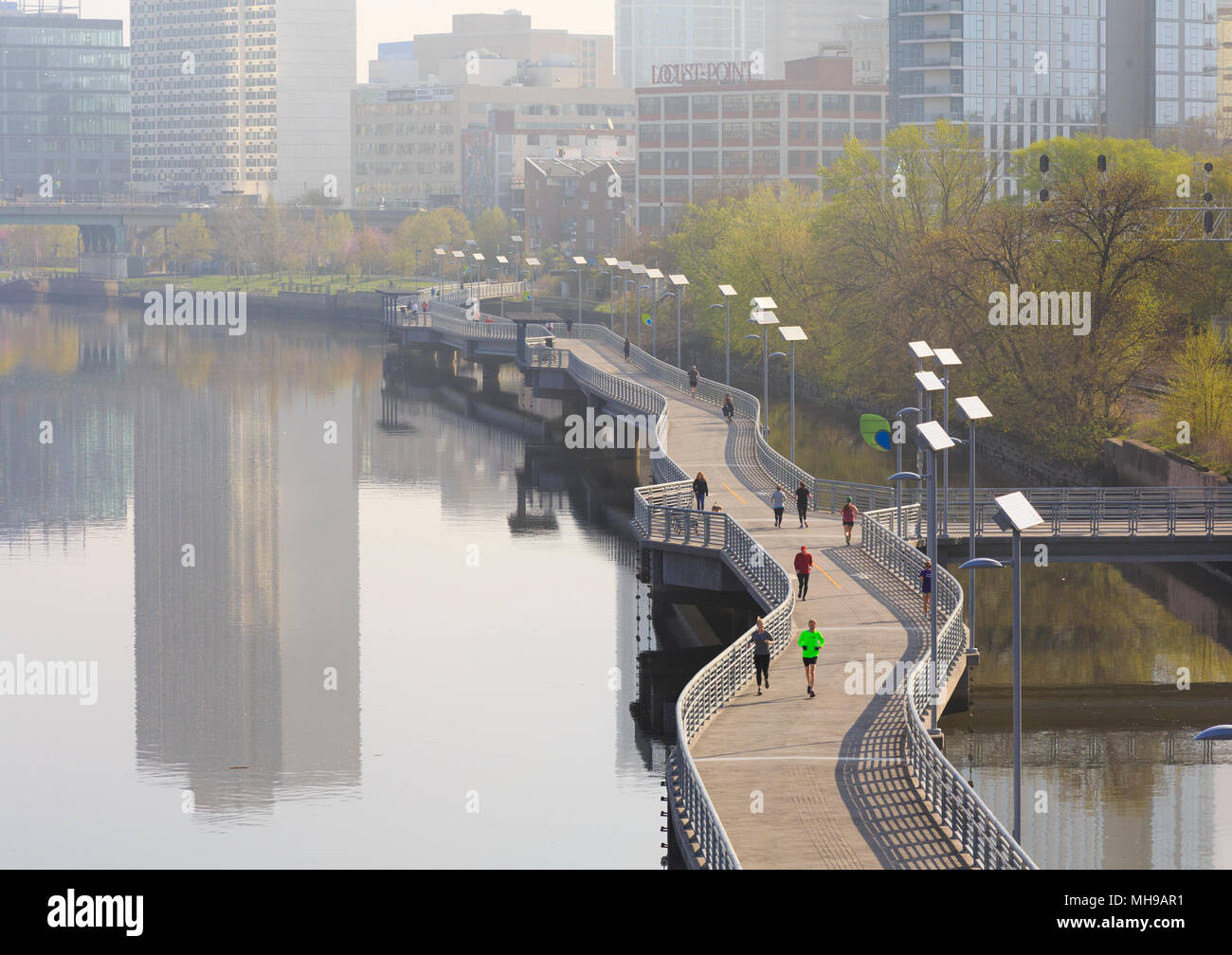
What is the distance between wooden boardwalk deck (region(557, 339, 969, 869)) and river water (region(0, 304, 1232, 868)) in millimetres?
2862

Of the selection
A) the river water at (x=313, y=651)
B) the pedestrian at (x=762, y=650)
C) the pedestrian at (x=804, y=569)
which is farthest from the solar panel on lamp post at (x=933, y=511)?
the river water at (x=313, y=651)

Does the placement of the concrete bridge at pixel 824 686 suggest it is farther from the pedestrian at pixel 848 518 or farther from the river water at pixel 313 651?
the river water at pixel 313 651

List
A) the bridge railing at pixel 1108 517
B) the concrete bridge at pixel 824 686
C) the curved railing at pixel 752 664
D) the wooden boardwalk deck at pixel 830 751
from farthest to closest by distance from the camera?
1. the bridge railing at pixel 1108 517
2. the concrete bridge at pixel 824 686
3. the wooden boardwalk deck at pixel 830 751
4. the curved railing at pixel 752 664

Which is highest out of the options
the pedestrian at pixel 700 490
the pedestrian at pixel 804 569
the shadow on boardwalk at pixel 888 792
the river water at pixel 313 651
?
the pedestrian at pixel 700 490

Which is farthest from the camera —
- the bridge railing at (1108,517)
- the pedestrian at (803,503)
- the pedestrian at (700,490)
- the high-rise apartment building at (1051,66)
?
the high-rise apartment building at (1051,66)

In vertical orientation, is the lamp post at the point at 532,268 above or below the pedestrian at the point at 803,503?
above

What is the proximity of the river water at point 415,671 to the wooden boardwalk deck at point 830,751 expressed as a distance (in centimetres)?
286

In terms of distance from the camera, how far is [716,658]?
117 ft

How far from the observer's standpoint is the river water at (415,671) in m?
34.1

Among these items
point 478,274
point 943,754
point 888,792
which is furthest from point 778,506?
point 478,274

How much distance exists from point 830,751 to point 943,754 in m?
3.55

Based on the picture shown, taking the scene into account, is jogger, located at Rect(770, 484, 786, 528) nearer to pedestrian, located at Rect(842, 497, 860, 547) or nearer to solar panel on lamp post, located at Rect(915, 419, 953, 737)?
pedestrian, located at Rect(842, 497, 860, 547)

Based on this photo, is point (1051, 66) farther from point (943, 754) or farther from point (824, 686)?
point (943, 754)

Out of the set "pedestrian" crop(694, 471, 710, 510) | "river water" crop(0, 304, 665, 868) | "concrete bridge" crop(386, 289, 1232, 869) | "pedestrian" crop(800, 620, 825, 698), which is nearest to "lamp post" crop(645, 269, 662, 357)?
"river water" crop(0, 304, 665, 868)
